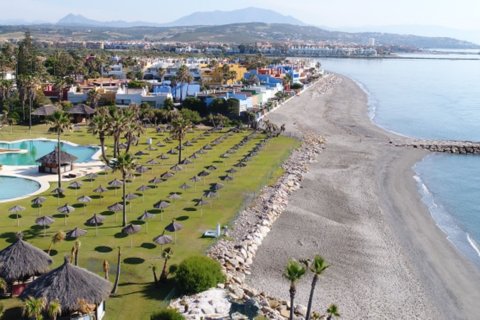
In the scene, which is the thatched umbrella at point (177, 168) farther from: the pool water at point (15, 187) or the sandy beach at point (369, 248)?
the pool water at point (15, 187)

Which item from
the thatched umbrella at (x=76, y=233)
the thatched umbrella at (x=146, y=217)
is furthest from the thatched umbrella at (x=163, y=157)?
the thatched umbrella at (x=76, y=233)

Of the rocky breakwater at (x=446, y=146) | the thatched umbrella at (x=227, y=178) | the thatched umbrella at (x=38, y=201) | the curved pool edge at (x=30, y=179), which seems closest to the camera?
the thatched umbrella at (x=38, y=201)

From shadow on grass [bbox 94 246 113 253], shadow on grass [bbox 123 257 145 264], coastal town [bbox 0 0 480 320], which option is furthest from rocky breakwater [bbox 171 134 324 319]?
shadow on grass [bbox 94 246 113 253]

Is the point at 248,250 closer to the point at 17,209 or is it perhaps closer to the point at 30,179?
the point at 17,209

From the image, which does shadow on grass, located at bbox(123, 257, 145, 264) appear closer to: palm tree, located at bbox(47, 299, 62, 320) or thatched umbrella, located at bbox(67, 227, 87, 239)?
thatched umbrella, located at bbox(67, 227, 87, 239)

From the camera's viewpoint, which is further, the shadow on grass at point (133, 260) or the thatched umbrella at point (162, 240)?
the thatched umbrella at point (162, 240)

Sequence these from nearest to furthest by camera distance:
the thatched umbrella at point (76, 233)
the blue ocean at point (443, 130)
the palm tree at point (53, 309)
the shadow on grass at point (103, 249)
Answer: the palm tree at point (53, 309), the shadow on grass at point (103, 249), the thatched umbrella at point (76, 233), the blue ocean at point (443, 130)
